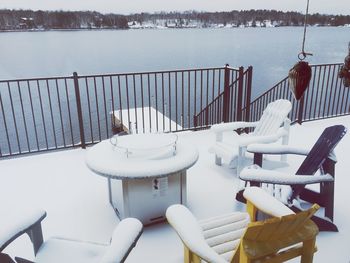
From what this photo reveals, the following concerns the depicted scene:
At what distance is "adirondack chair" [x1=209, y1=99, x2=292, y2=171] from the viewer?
3301 mm

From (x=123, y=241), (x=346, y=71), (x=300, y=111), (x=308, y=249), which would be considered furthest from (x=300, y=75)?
(x=300, y=111)

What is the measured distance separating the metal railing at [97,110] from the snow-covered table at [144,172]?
1.20 m

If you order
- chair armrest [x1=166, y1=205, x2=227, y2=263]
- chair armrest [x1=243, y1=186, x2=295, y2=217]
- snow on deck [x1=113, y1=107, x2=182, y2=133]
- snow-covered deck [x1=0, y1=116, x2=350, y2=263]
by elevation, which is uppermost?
chair armrest [x1=166, y1=205, x2=227, y2=263]

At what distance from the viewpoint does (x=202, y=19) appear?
12383 mm

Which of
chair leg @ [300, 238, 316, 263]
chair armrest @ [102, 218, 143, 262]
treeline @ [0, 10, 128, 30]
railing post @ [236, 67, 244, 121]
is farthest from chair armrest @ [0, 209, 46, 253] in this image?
treeline @ [0, 10, 128, 30]

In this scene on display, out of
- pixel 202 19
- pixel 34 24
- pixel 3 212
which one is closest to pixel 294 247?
pixel 3 212

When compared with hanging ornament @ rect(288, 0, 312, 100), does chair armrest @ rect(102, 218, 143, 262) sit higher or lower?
lower

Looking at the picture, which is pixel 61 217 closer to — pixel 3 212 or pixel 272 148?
pixel 3 212

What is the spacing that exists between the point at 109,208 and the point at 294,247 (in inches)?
70.4

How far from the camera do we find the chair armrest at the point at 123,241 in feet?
4.39

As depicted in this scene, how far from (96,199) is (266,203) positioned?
1.83 metres

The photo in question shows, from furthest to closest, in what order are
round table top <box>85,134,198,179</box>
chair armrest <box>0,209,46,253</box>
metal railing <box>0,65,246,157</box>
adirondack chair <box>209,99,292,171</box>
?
metal railing <box>0,65,246,157</box>, adirondack chair <box>209,99,292,171</box>, round table top <box>85,134,198,179</box>, chair armrest <box>0,209,46,253</box>

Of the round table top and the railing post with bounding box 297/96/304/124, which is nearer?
the round table top

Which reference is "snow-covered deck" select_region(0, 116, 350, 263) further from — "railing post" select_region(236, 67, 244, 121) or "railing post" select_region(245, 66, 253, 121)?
"railing post" select_region(245, 66, 253, 121)
